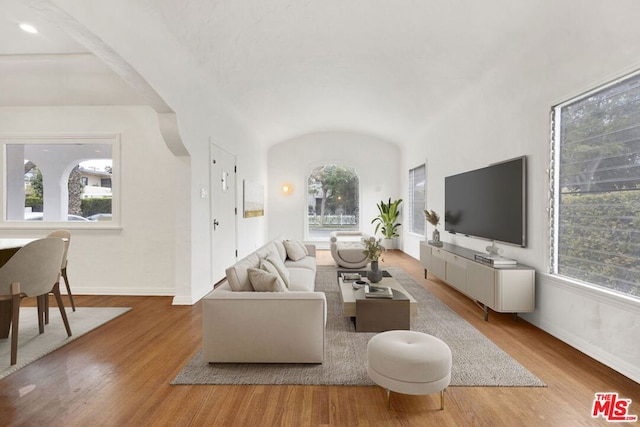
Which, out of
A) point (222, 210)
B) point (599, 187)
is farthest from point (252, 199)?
point (599, 187)

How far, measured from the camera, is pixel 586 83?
2.52 m

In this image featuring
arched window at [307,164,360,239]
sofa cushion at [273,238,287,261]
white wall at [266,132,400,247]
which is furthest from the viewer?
arched window at [307,164,360,239]

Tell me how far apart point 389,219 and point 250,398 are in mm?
6772

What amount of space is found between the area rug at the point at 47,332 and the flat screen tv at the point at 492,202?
4.28 meters

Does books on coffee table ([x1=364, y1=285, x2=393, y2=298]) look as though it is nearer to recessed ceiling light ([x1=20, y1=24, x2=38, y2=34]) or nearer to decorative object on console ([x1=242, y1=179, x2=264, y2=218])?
decorative object on console ([x1=242, y1=179, x2=264, y2=218])

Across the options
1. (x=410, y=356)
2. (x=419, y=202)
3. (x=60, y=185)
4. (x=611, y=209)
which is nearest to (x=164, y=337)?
(x=410, y=356)

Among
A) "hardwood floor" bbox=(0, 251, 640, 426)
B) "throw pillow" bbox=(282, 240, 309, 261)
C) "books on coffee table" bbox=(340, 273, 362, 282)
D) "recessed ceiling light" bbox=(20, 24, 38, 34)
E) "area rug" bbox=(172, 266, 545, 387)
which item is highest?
"recessed ceiling light" bbox=(20, 24, 38, 34)

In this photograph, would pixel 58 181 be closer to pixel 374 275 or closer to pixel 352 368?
pixel 374 275

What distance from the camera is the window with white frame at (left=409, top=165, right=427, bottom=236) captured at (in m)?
6.88

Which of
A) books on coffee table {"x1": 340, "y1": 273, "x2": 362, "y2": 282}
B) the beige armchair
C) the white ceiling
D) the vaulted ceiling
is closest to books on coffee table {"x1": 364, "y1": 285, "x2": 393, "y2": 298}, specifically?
books on coffee table {"x1": 340, "y1": 273, "x2": 362, "y2": 282}

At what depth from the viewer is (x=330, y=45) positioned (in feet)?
11.9

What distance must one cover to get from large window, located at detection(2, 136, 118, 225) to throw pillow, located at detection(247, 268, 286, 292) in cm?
293

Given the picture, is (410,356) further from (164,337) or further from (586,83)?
(586,83)

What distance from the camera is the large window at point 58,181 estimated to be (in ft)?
14.1
